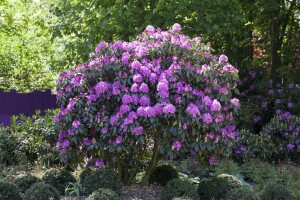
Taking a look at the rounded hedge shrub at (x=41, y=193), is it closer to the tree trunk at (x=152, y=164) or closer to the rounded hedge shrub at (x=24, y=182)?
the rounded hedge shrub at (x=24, y=182)

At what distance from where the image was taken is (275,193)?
4.92m

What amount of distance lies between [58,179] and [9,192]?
0.85 meters

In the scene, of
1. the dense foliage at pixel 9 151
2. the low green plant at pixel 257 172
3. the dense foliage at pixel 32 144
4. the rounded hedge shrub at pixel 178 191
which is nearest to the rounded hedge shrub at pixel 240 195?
the rounded hedge shrub at pixel 178 191

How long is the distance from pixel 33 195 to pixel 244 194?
208 cm

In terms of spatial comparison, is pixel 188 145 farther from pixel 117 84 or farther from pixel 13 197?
pixel 13 197

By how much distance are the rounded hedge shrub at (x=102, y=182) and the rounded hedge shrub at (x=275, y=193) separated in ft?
5.04

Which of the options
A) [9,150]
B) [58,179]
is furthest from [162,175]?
[9,150]

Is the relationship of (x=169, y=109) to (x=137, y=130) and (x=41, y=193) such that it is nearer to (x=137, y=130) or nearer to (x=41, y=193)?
(x=137, y=130)

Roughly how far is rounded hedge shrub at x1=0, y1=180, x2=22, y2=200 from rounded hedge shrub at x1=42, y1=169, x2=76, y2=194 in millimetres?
663

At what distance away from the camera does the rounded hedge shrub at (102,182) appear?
4.92 metres

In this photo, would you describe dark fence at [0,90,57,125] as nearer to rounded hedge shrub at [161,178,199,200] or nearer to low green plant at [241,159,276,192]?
low green plant at [241,159,276,192]

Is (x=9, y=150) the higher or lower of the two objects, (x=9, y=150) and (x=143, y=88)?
the lower

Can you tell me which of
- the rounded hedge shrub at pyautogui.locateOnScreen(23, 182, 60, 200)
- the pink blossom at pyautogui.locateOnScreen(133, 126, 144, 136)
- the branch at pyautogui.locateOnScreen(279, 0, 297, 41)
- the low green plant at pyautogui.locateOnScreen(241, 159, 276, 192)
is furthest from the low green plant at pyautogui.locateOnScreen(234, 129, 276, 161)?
the branch at pyautogui.locateOnScreen(279, 0, 297, 41)

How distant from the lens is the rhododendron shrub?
15.5 feet
